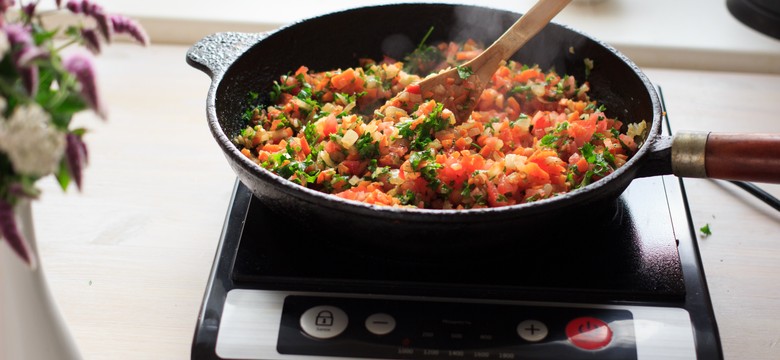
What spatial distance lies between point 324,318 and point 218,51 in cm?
55

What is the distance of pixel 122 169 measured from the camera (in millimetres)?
1564

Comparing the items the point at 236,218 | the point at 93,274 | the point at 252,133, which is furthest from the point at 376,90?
the point at 93,274

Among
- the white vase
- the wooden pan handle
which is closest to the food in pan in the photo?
the wooden pan handle

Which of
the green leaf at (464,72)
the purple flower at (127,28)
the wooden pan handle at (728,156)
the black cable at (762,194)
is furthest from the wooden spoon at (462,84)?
the purple flower at (127,28)

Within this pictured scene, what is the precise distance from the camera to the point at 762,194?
149 cm

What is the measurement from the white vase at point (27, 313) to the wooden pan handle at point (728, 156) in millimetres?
835

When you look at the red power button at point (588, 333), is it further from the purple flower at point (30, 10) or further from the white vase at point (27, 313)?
the purple flower at point (30, 10)

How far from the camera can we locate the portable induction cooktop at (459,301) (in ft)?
3.46

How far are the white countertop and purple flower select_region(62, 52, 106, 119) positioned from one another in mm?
1246

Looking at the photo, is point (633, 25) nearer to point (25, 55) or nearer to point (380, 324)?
point (380, 324)

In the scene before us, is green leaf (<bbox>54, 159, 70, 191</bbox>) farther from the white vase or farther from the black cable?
the black cable

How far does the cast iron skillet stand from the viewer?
998 mm

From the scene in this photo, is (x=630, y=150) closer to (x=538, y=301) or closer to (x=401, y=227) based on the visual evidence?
(x=538, y=301)

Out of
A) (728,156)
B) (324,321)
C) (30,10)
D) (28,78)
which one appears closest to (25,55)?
(28,78)
